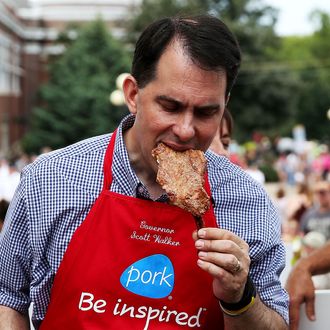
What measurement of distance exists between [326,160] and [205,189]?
27.6 m

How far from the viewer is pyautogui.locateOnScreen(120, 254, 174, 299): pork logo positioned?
267 cm

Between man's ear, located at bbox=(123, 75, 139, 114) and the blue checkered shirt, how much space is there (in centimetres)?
14

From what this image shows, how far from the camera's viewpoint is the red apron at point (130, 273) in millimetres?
2670

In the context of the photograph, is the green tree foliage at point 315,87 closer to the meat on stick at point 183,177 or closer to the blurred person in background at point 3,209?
the blurred person in background at point 3,209

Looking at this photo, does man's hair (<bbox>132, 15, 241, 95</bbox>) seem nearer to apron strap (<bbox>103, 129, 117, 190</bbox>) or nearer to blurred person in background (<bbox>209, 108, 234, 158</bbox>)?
apron strap (<bbox>103, 129, 117, 190</bbox>)

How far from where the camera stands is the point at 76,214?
273 cm

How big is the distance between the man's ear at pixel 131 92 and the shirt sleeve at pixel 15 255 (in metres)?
0.44

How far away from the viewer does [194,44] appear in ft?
8.66

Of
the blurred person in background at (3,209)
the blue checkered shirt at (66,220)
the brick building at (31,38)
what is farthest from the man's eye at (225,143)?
the brick building at (31,38)

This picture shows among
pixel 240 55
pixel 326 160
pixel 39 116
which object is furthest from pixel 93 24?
pixel 240 55

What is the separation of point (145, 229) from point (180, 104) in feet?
1.37

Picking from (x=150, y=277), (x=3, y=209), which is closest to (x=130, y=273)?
(x=150, y=277)

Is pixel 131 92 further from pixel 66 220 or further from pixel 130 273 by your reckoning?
pixel 130 273

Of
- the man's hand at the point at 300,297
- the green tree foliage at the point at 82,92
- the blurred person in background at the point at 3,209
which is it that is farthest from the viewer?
the green tree foliage at the point at 82,92
